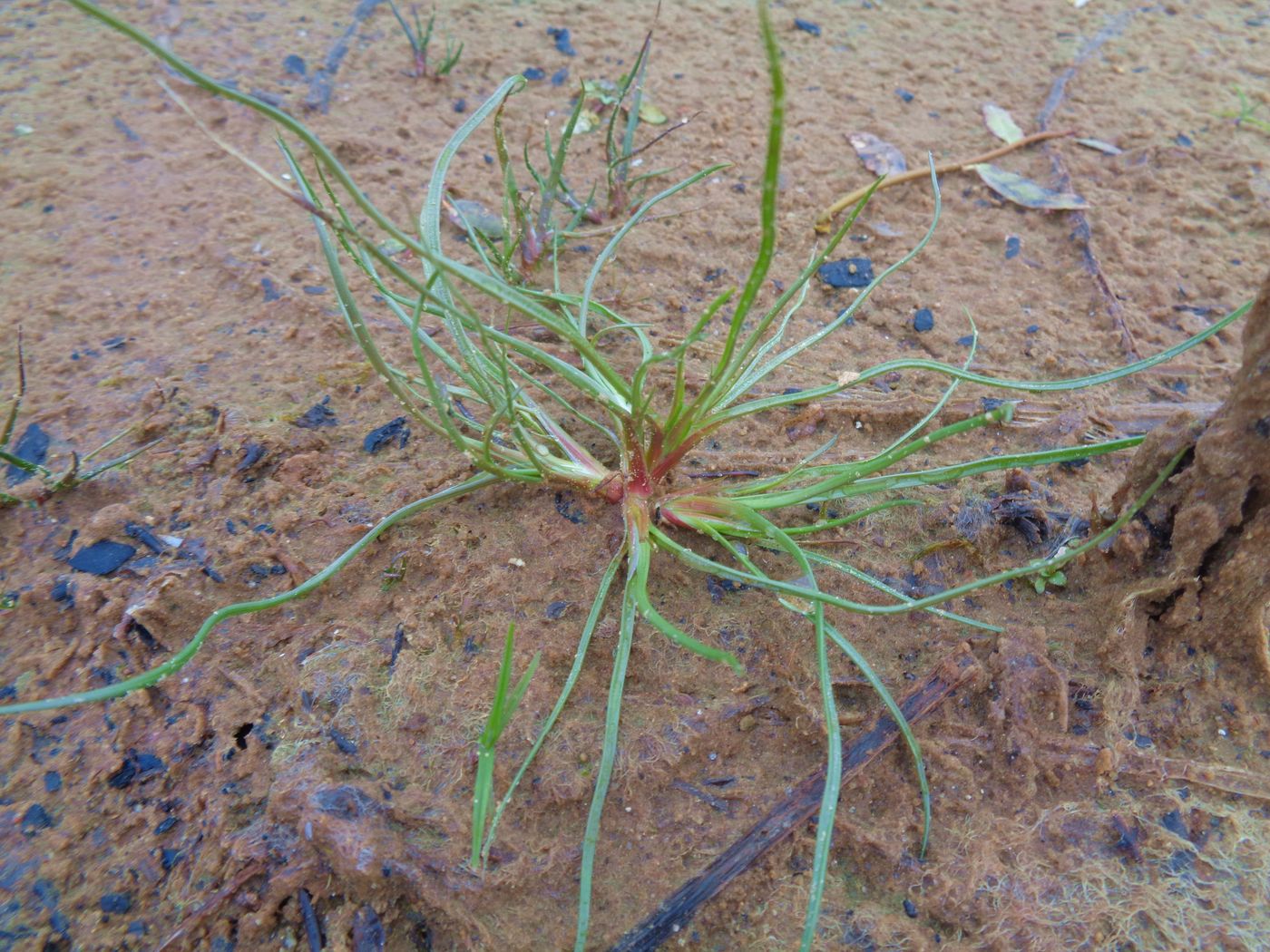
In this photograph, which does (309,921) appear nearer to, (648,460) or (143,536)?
(143,536)

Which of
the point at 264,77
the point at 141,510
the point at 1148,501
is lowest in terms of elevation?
the point at 141,510

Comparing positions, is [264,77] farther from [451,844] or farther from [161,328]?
[451,844]

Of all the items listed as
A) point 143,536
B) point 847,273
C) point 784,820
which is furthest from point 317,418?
point 847,273

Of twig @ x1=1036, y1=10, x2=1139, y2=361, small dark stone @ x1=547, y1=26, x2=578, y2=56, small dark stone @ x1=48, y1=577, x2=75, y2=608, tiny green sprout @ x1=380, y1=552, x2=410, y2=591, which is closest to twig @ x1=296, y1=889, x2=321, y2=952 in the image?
tiny green sprout @ x1=380, y1=552, x2=410, y2=591

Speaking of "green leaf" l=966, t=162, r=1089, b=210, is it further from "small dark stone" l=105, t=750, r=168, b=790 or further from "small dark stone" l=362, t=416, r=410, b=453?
"small dark stone" l=105, t=750, r=168, b=790

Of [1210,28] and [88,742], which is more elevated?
[1210,28]

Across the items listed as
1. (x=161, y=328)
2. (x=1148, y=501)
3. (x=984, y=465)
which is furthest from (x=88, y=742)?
(x=1148, y=501)

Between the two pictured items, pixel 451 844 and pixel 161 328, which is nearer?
pixel 451 844
